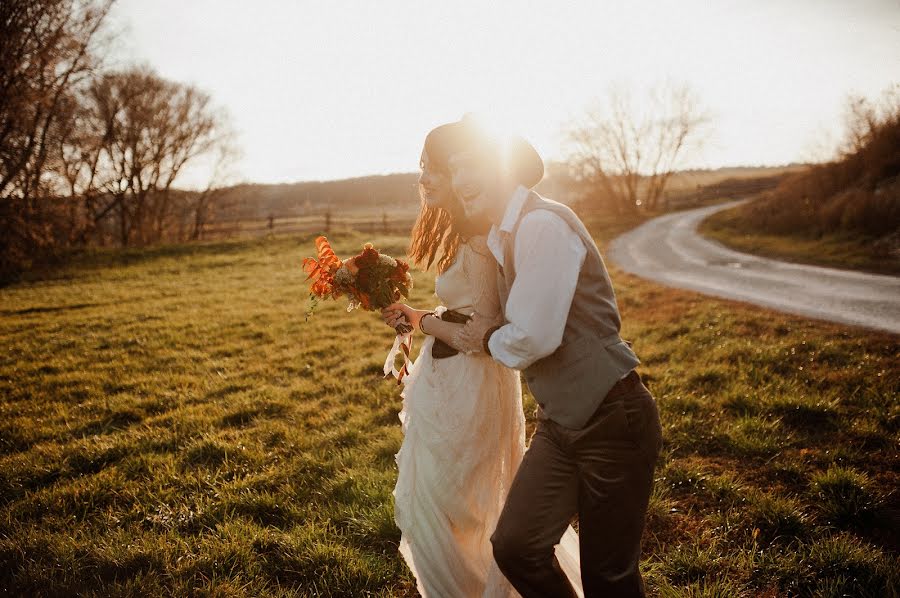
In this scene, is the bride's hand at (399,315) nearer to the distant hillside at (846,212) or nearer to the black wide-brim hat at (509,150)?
the black wide-brim hat at (509,150)

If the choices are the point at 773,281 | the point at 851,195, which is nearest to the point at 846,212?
the point at 851,195

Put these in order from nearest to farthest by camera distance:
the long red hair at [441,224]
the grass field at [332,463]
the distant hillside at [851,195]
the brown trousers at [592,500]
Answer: the brown trousers at [592,500] → the long red hair at [441,224] → the grass field at [332,463] → the distant hillside at [851,195]

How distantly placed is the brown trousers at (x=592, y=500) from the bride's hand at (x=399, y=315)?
1.23 metres

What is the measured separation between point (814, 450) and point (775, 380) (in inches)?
65.4

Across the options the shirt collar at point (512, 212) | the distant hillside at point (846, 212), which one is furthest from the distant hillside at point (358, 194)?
the shirt collar at point (512, 212)

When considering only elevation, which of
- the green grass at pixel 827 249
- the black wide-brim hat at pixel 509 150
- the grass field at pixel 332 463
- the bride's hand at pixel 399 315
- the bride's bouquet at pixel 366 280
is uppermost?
the black wide-brim hat at pixel 509 150

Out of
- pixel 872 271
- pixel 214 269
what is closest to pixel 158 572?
pixel 872 271

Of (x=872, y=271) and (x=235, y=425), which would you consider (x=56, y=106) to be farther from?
(x=872, y=271)

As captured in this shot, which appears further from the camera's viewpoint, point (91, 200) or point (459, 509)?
point (91, 200)

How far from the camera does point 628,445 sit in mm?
1955

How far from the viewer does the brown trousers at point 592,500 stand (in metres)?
1.94

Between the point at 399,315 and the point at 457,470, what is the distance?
39.1 inches

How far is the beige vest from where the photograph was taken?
1.94 meters

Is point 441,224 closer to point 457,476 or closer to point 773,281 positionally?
point 457,476
